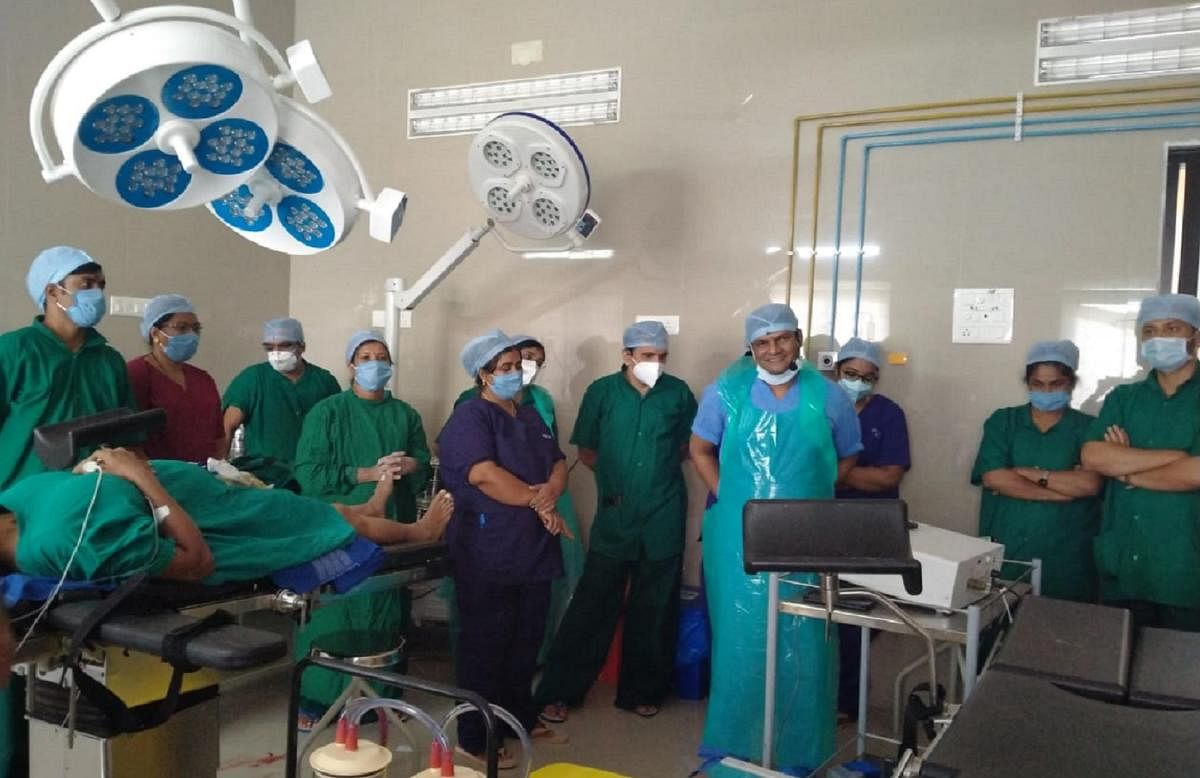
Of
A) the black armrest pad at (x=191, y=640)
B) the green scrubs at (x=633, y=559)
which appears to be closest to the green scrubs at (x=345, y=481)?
the green scrubs at (x=633, y=559)

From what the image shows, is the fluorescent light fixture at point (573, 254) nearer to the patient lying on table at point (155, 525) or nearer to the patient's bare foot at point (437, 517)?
the patient's bare foot at point (437, 517)

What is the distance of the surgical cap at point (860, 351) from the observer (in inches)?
133

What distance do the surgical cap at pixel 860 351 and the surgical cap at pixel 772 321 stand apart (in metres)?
0.56

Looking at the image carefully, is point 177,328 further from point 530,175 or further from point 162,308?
point 530,175

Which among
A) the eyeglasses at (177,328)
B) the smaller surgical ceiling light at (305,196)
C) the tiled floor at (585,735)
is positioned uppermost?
the smaller surgical ceiling light at (305,196)

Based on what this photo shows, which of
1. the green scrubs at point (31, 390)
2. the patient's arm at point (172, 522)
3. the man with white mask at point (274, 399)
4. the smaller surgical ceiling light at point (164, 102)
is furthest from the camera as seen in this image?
the man with white mask at point (274, 399)

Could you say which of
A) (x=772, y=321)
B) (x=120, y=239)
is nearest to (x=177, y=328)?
(x=120, y=239)

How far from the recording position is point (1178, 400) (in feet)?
8.77

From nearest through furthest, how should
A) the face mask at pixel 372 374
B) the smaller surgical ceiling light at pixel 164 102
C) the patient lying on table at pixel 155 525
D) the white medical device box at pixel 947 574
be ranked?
the smaller surgical ceiling light at pixel 164 102, the patient lying on table at pixel 155 525, the white medical device box at pixel 947 574, the face mask at pixel 372 374

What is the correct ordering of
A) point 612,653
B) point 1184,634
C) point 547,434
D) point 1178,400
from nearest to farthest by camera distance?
point 1184,634
point 1178,400
point 547,434
point 612,653

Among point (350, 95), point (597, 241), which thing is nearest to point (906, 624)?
point (597, 241)

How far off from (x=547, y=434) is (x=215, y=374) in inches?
80.4

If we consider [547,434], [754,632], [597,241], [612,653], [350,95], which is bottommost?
[612,653]

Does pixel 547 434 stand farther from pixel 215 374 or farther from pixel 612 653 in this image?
pixel 215 374
